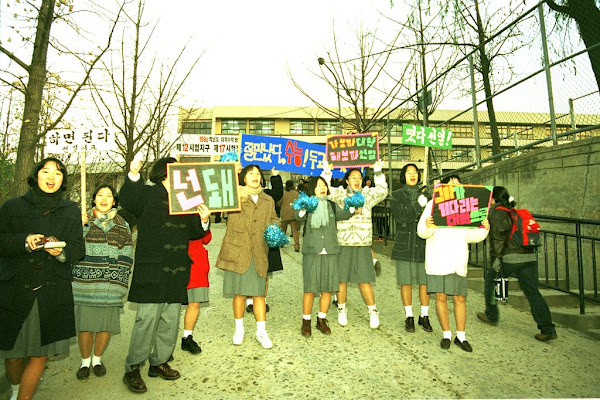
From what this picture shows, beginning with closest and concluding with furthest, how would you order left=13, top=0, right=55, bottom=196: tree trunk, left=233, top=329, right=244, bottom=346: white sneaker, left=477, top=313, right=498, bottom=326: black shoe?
left=233, top=329, right=244, bottom=346: white sneaker < left=477, top=313, right=498, bottom=326: black shoe < left=13, top=0, right=55, bottom=196: tree trunk

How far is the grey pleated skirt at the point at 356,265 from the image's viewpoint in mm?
4977

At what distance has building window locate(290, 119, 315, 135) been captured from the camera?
44062mm

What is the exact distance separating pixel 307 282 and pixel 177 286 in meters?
1.71

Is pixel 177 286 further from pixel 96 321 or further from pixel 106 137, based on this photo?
pixel 106 137

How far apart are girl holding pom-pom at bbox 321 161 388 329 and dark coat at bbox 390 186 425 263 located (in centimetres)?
26

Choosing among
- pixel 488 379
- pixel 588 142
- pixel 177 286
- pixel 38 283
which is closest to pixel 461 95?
pixel 588 142

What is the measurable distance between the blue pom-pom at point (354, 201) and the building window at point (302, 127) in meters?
39.6

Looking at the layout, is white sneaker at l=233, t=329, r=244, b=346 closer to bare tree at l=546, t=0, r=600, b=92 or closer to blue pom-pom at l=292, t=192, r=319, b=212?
blue pom-pom at l=292, t=192, r=319, b=212

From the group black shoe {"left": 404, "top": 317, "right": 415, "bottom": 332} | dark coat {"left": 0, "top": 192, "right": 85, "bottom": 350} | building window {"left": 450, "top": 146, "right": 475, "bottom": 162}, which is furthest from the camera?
building window {"left": 450, "top": 146, "right": 475, "bottom": 162}

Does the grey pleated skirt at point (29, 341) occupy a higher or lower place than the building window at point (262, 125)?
lower

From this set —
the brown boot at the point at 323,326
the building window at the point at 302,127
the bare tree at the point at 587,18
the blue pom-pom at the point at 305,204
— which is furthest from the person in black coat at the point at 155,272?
the building window at the point at 302,127

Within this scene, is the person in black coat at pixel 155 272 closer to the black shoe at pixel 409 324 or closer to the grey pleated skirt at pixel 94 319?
the grey pleated skirt at pixel 94 319

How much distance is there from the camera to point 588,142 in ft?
19.0


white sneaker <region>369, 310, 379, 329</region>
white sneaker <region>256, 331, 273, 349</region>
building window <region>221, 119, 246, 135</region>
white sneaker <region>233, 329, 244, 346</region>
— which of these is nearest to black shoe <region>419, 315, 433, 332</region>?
white sneaker <region>369, 310, 379, 329</region>
